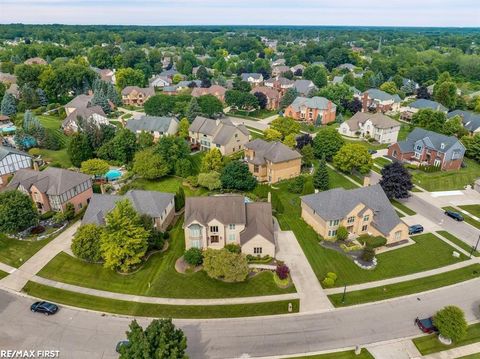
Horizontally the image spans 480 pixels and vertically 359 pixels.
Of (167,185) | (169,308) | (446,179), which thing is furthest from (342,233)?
(446,179)

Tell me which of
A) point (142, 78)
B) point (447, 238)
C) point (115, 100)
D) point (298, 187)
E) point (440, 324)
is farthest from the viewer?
point (142, 78)

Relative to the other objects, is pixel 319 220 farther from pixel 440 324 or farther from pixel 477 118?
pixel 477 118

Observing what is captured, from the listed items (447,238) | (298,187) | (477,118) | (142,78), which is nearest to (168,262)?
(298,187)

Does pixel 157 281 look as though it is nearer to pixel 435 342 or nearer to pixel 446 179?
pixel 435 342

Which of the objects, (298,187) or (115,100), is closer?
(298,187)

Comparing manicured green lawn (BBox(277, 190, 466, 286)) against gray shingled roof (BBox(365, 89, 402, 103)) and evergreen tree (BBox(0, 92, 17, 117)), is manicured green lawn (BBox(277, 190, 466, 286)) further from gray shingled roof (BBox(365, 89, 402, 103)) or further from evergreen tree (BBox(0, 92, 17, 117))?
evergreen tree (BBox(0, 92, 17, 117))

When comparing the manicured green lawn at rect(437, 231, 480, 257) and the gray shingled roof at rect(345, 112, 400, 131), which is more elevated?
the gray shingled roof at rect(345, 112, 400, 131)

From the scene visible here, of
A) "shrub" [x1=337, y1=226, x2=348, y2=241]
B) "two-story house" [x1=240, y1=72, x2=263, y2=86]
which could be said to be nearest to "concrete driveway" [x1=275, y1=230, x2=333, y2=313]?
"shrub" [x1=337, y1=226, x2=348, y2=241]
